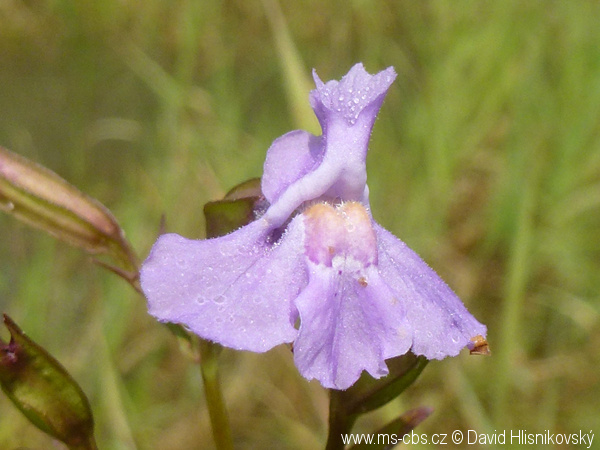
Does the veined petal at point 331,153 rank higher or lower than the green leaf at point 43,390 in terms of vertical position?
higher

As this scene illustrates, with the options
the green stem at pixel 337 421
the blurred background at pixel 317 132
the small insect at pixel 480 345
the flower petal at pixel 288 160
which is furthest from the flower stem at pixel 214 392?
the blurred background at pixel 317 132

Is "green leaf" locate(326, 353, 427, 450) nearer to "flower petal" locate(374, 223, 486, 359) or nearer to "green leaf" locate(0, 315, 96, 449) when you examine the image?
"flower petal" locate(374, 223, 486, 359)

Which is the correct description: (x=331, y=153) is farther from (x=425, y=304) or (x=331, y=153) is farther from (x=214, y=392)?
(x=214, y=392)

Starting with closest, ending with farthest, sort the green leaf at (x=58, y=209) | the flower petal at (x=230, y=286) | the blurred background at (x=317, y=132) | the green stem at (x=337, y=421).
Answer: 1. the flower petal at (x=230, y=286)
2. the green stem at (x=337, y=421)
3. the green leaf at (x=58, y=209)
4. the blurred background at (x=317, y=132)

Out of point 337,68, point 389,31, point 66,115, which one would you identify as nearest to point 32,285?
point 66,115

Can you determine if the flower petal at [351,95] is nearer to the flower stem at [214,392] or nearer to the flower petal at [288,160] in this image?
the flower petal at [288,160]
